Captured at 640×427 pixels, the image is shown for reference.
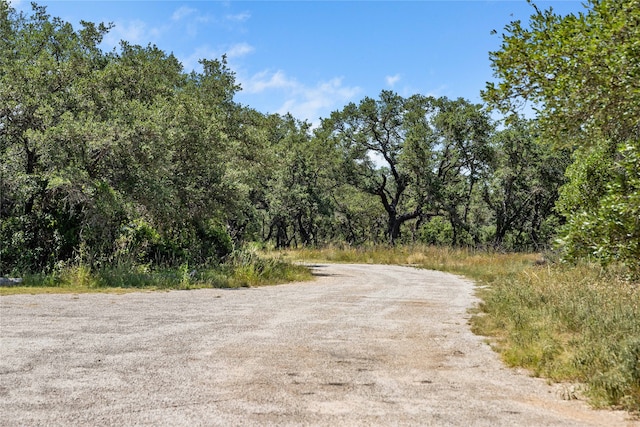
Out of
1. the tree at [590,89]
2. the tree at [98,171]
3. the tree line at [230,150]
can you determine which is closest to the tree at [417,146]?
the tree line at [230,150]

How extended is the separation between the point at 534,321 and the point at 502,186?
36.2 meters

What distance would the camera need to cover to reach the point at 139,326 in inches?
310

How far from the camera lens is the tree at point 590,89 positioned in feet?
21.3

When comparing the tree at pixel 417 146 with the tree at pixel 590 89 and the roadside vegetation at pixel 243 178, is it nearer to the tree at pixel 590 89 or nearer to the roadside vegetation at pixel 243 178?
the roadside vegetation at pixel 243 178

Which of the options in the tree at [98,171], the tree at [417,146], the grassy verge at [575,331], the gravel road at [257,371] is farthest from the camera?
the tree at [417,146]

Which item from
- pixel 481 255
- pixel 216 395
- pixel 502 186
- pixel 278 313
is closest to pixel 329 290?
pixel 278 313

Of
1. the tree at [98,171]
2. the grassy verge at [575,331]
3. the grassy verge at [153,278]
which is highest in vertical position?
the tree at [98,171]

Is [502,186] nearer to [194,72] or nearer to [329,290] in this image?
[194,72]

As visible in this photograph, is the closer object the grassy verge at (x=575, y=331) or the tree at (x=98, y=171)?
the grassy verge at (x=575, y=331)

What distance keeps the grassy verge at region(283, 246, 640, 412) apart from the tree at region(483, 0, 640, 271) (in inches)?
38.7

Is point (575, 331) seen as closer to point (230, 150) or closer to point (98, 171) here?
point (98, 171)

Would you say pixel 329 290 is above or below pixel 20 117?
below

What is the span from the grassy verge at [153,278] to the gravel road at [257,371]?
3229mm

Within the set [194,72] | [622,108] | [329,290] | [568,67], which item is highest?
[194,72]
